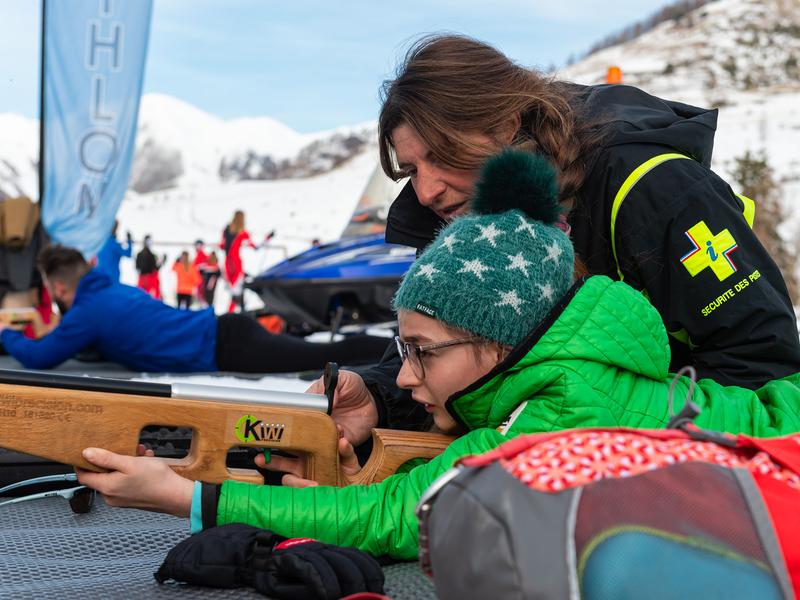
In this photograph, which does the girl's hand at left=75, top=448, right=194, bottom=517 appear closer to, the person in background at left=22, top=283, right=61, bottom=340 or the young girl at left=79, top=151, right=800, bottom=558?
the young girl at left=79, top=151, right=800, bottom=558


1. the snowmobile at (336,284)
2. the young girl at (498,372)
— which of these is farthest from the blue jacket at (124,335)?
the young girl at (498,372)

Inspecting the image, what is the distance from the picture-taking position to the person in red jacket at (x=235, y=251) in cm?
1571

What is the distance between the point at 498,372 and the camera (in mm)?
1736

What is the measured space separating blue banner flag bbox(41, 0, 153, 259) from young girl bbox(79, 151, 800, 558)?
22.1 ft

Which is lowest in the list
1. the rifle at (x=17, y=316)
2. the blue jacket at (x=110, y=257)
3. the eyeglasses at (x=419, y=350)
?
the rifle at (x=17, y=316)

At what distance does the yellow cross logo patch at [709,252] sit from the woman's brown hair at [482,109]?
300mm

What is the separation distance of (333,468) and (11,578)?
25.7 inches

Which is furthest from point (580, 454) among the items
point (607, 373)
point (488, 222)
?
point (488, 222)

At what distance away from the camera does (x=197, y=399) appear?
6.30 ft

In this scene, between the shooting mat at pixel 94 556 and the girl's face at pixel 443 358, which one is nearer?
the shooting mat at pixel 94 556

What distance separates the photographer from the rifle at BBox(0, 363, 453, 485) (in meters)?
1.80

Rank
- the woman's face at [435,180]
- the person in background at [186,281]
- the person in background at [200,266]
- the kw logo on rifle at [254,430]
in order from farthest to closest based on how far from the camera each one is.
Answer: the person in background at [186,281]
the person in background at [200,266]
the woman's face at [435,180]
the kw logo on rifle at [254,430]

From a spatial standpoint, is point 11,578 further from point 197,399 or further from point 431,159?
point 431,159

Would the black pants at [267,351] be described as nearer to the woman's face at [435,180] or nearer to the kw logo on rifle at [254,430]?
the woman's face at [435,180]
